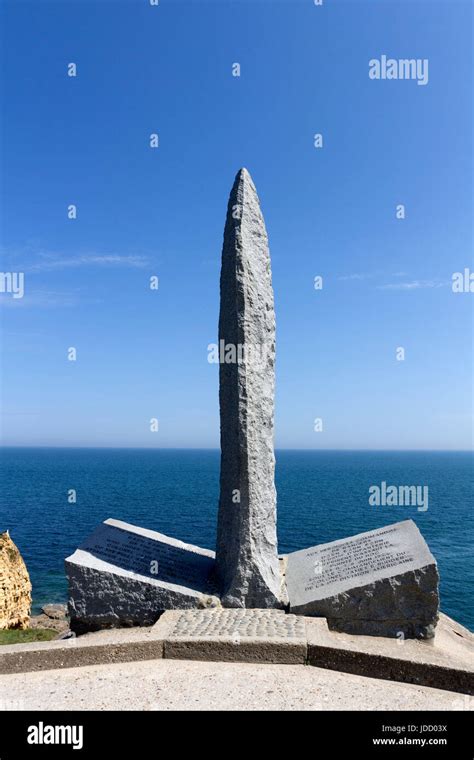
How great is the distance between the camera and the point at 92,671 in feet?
19.7

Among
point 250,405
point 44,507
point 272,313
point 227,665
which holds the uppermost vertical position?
point 272,313

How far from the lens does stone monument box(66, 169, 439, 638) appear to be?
7.45 m

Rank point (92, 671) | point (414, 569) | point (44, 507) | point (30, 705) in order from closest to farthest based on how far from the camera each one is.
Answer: point (30, 705), point (92, 671), point (414, 569), point (44, 507)

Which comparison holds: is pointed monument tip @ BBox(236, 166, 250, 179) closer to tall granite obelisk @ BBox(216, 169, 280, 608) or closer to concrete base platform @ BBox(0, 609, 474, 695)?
tall granite obelisk @ BBox(216, 169, 280, 608)

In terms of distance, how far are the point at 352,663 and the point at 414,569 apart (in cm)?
185

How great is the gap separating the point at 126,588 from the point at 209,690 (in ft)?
9.66
